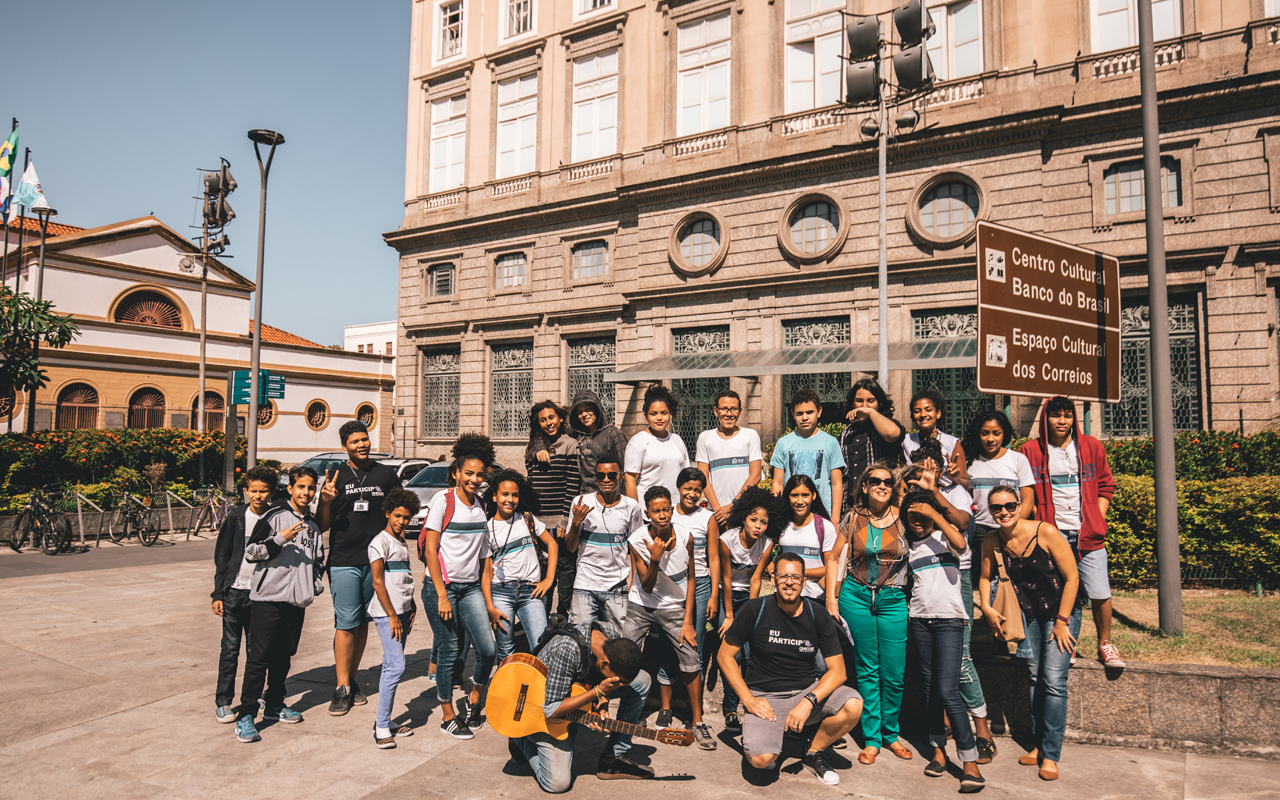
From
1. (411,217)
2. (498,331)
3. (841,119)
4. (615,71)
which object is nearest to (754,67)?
(841,119)

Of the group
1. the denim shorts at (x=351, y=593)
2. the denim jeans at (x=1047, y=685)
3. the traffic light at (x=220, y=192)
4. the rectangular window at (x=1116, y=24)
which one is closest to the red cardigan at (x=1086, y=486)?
the denim jeans at (x=1047, y=685)

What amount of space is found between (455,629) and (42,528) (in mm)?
12661

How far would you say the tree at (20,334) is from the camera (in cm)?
1425

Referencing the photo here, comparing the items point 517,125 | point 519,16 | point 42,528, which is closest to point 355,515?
point 42,528

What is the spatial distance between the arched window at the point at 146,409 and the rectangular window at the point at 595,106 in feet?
73.8

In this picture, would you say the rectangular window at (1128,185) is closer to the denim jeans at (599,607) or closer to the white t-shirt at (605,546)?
the white t-shirt at (605,546)

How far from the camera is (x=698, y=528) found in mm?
5422

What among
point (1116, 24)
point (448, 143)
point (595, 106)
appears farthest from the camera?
point (448, 143)

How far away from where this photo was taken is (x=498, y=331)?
2505 centimetres

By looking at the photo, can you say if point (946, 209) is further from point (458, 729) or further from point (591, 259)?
point (458, 729)

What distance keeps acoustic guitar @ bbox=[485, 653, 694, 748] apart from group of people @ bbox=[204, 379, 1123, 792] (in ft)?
0.22

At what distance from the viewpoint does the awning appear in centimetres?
1630

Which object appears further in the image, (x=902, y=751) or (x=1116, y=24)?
(x=1116, y=24)

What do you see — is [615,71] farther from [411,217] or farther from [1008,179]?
[1008,179]
